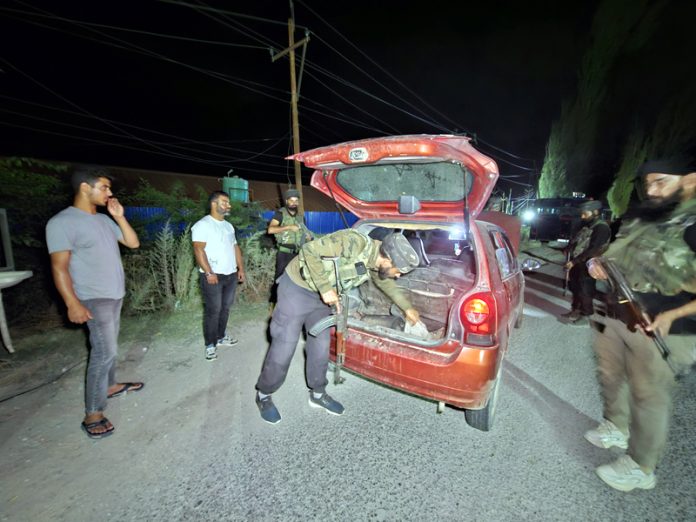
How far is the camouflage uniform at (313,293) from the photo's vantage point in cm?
220

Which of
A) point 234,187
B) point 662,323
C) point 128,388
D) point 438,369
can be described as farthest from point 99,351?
point 234,187

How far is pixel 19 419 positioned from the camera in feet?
7.77

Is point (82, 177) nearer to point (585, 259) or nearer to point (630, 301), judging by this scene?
point (630, 301)

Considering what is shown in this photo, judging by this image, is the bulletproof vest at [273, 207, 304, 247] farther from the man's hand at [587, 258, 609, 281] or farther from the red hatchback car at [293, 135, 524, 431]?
the man's hand at [587, 258, 609, 281]

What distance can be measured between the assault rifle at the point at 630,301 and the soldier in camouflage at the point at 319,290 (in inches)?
54.2

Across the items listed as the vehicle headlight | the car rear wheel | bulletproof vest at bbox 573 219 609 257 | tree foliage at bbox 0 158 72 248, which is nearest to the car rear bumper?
the car rear wheel

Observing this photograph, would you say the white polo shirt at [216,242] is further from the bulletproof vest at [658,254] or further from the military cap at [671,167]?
the military cap at [671,167]

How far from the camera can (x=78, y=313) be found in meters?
2.13

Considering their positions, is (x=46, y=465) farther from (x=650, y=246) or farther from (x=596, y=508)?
(x=650, y=246)

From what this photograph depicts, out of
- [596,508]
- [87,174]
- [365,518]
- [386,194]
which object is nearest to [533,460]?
[596,508]

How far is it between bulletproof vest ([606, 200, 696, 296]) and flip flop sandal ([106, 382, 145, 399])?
4.07 m

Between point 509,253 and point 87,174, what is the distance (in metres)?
4.00

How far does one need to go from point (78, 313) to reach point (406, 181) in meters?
2.88

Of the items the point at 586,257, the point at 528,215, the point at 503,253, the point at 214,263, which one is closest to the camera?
the point at 503,253
